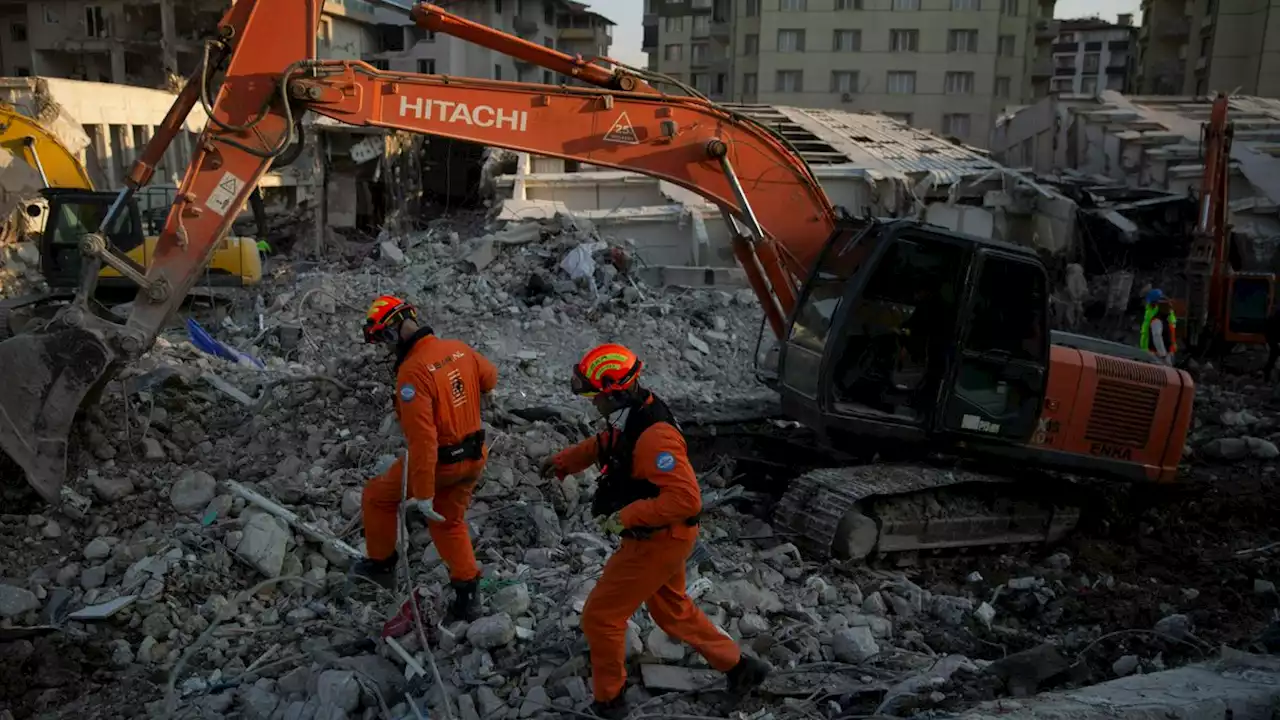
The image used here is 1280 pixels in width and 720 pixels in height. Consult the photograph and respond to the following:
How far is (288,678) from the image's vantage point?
14.5 feet

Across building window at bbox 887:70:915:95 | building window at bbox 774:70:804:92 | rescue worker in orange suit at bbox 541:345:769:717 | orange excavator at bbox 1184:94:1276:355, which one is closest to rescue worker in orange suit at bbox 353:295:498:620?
rescue worker in orange suit at bbox 541:345:769:717

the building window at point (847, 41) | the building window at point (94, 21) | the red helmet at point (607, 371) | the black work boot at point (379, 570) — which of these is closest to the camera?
the red helmet at point (607, 371)

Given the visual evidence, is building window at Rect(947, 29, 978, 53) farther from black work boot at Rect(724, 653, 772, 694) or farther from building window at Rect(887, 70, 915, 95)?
black work boot at Rect(724, 653, 772, 694)

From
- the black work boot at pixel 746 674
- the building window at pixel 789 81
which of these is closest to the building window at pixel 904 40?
the building window at pixel 789 81

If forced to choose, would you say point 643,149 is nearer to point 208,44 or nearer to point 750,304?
point 208,44

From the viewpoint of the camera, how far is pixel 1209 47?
1517 inches

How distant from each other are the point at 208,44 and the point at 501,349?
16.7 feet

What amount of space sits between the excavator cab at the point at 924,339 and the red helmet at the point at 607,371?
2371 mm

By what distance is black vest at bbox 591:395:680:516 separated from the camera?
402 centimetres

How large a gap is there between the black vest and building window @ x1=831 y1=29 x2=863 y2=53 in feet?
137

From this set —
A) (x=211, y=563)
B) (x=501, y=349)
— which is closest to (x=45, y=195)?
(x=501, y=349)

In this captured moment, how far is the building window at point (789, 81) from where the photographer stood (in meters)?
43.5

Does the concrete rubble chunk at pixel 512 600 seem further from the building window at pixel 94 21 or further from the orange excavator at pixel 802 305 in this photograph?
the building window at pixel 94 21

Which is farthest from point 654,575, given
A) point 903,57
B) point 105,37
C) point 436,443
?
point 903,57
